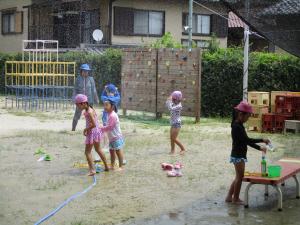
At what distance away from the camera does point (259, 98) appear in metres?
15.8

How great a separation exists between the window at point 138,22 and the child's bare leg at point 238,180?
2324 cm

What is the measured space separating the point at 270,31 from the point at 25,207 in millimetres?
4124

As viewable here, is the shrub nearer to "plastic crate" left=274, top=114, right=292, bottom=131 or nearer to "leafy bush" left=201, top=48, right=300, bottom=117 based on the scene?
"leafy bush" left=201, top=48, right=300, bottom=117

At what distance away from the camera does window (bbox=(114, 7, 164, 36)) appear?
99.4 feet

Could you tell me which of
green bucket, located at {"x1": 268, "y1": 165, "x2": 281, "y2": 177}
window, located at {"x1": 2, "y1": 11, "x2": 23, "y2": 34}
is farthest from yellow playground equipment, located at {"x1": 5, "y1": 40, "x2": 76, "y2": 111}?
green bucket, located at {"x1": 268, "y1": 165, "x2": 281, "y2": 177}

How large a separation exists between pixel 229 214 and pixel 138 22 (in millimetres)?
24956

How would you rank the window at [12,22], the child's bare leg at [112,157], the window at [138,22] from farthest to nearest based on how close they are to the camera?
→ the window at [12,22] → the window at [138,22] → the child's bare leg at [112,157]

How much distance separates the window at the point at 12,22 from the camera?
117 feet

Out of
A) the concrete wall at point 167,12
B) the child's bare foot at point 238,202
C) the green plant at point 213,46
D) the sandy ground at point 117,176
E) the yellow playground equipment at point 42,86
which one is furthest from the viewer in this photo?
the concrete wall at point 167,12

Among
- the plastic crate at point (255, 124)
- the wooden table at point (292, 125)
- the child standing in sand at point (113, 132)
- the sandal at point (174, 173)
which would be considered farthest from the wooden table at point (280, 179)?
the plastic crate at point (255, 124)

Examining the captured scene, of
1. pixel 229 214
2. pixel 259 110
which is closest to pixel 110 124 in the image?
pixel 229 214

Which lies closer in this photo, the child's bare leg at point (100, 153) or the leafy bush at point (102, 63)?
the child's bare leg at point (100, 153)

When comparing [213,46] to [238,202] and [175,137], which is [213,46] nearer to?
[175,137]

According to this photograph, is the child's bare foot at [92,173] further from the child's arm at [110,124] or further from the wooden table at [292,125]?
the wooden table at [292,125]
